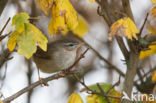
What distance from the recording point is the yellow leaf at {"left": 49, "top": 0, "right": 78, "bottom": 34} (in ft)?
7.31

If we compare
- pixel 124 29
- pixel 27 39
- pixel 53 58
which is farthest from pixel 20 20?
pixel 53 58

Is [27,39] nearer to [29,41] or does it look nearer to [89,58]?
[29,41]

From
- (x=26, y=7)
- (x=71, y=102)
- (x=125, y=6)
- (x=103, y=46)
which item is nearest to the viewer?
(x=71, y=102)

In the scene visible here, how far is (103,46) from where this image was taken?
17.3 feet

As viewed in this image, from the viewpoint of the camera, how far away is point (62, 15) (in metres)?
2.29

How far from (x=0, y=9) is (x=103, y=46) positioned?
304 cm

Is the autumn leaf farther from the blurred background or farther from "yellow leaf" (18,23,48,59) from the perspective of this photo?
the blurred background

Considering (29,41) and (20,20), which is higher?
(20,20)

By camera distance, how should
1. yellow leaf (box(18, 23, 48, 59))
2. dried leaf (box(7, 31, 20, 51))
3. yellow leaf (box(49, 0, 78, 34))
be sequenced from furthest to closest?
1. yellow leaf (box(49, 0, 78, 34))
2. dried leaf (box(7, 31, 20, 51))
3. yellow leaf (box(18, 23, 48, 59))

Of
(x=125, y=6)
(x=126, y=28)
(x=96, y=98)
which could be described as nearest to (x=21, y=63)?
(x=96, y=98)

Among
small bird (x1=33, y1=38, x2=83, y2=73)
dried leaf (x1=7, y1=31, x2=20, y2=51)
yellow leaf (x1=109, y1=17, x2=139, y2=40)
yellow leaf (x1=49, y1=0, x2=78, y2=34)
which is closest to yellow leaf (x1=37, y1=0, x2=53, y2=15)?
yellow leaf (x1=49, y1=0, x2=78, y2=34)

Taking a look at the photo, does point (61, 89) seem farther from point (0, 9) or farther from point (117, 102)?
point (0, 9)

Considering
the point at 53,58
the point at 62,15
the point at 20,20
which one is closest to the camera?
the point at 20,20

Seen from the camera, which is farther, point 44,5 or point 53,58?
point 53,58
